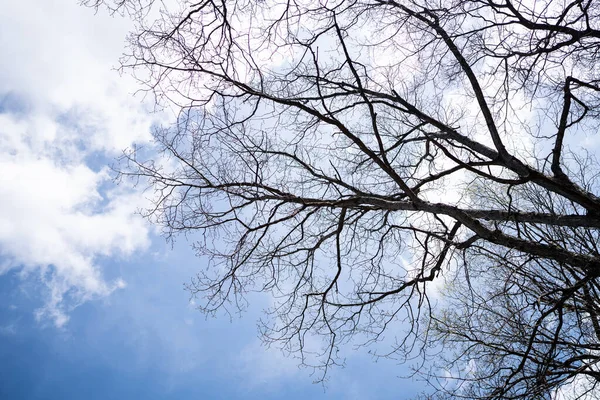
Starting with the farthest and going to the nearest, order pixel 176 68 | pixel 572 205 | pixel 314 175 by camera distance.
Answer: pixel 572 205 < pixel 314 175 < pixel 176 68

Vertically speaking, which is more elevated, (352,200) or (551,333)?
(352,200)

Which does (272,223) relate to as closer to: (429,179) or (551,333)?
(429,179)

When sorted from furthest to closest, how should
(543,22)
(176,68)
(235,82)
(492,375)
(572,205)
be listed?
(572,205), (492,375), (543,22), (235,82), (176,68)

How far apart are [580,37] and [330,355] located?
508 centimetres

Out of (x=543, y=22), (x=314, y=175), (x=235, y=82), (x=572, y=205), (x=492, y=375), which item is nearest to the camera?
(x=235, y=82)

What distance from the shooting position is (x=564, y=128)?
453cm

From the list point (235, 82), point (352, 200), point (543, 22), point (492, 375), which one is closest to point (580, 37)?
point (543, 22)

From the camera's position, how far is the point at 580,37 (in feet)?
14.2

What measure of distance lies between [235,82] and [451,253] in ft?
12.0

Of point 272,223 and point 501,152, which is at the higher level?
point 272,223

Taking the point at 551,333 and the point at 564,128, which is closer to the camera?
the point at 564,128

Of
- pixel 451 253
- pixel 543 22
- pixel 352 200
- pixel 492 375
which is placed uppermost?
pixel 543 22

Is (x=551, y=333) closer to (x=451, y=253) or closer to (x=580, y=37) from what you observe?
(x=451, y=253)

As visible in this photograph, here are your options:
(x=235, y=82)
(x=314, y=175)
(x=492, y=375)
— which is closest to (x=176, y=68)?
(x=235, y=82)
